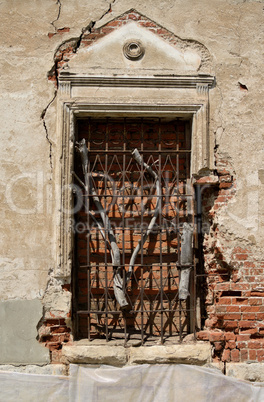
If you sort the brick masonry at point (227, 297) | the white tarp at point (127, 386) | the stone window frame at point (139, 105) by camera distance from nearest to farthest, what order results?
the white tarp at point (127, 386), the brick masonry at point (227, 297), the stone window frame at point (139, 105)

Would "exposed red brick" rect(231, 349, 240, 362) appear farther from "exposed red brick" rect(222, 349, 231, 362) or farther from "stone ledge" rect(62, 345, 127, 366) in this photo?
"stone ledge" rect(62, 345, 127, 366)

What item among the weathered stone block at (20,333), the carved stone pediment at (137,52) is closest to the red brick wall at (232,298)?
the carved stone pediment at (137,52)

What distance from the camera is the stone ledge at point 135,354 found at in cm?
362

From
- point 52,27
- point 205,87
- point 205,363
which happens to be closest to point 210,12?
point 205,87

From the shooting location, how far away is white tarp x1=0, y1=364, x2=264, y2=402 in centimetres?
360

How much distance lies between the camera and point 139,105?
153 inches

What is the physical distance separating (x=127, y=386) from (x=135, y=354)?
27 cm

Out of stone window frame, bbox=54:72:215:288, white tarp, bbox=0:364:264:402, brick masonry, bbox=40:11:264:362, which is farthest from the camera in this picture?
stone window frame, bbox=54:72:215:288

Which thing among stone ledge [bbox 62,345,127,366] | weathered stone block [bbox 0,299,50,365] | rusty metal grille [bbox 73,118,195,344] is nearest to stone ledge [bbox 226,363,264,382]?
rusty metal grille [bbox 73,118,195,344]

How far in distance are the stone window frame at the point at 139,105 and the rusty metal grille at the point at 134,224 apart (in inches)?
6.0

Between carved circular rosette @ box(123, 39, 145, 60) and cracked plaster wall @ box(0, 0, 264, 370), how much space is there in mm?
308

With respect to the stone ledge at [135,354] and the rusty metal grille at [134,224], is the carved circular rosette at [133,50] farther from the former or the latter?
the stone ledge at [135,354]

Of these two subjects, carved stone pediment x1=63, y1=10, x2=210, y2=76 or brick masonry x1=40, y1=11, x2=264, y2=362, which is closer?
brick masonry x1=40, y1=11, x2=264, y2=362

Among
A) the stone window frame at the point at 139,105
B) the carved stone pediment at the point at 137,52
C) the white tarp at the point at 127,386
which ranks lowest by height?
the white tarp at the point at 127,386
